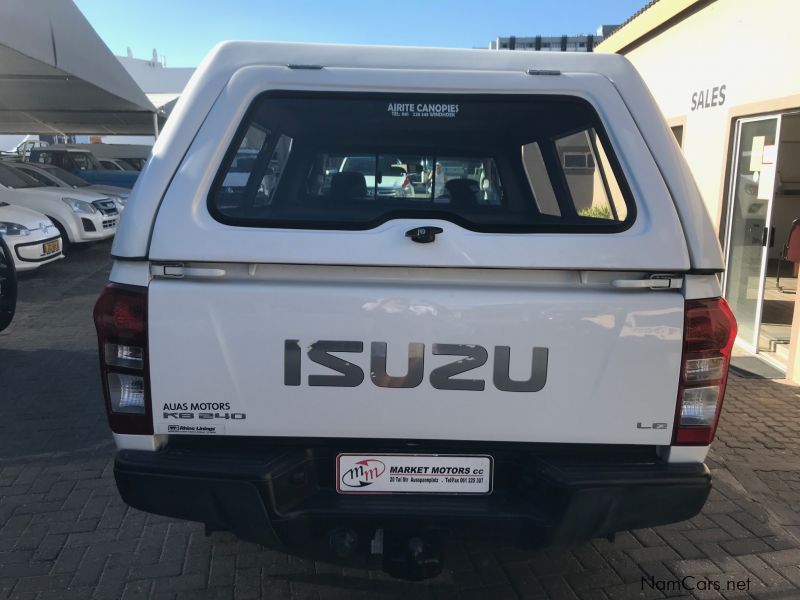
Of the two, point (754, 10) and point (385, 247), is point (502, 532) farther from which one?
point (754, 10)

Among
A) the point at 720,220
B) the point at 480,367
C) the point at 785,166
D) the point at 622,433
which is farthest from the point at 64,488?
the point at 785,166

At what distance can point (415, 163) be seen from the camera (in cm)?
276

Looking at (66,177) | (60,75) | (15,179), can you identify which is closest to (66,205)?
(15,179)

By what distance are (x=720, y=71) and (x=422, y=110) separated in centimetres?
576

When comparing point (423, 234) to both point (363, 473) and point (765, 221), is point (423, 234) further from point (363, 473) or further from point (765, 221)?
point (765, 221)

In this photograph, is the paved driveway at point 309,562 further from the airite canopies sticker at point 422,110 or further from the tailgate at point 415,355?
the airite canopies sticker at point 422,110

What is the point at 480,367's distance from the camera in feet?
7.02

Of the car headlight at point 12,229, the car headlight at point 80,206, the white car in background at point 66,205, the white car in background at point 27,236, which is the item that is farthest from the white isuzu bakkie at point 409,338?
the car headlight at point 80,206

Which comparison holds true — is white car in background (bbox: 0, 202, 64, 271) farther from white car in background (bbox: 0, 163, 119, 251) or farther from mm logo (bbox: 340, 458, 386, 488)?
mm logo (bbox: 340, 458, 386, 488)

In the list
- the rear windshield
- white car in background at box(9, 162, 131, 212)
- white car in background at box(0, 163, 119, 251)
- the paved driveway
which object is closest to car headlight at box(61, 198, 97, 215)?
white car in background at box(0, 163, 119, 251)

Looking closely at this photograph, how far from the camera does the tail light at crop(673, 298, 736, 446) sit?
2.11 meters

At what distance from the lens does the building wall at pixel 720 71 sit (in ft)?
18.7

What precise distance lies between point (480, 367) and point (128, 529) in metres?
2.12

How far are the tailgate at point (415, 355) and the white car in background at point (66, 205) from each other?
10.6 meters
